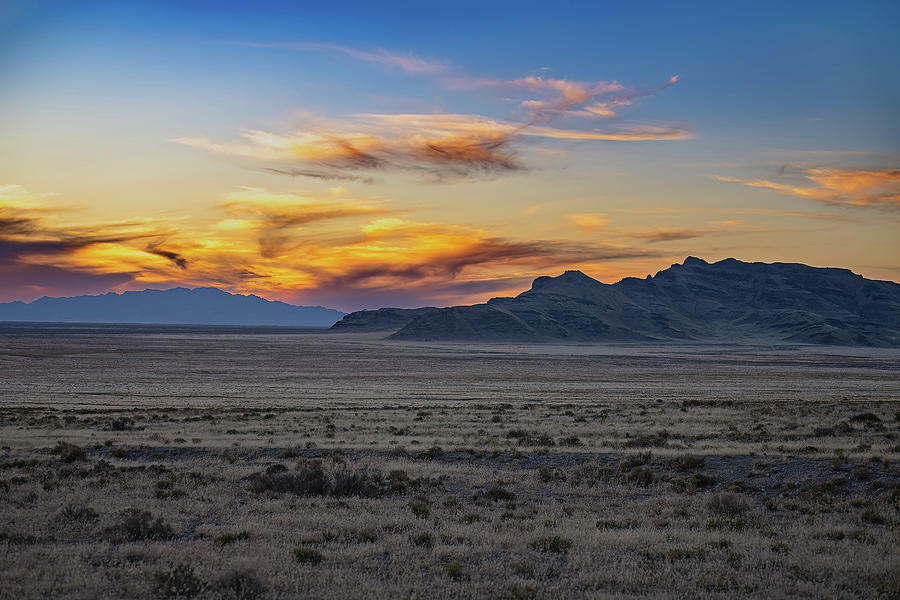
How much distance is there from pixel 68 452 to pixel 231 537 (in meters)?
12.9

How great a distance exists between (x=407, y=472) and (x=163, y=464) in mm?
8041

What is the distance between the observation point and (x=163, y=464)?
20453 mm

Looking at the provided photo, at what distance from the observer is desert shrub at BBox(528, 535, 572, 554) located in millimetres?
11477

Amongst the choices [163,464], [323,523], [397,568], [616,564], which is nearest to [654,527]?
[616,564]

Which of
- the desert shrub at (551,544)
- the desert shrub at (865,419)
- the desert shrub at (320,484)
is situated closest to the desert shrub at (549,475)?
the desert shrub at (320,484)

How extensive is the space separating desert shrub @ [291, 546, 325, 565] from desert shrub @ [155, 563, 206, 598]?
1.77 m

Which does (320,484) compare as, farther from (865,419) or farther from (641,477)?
(865,419)

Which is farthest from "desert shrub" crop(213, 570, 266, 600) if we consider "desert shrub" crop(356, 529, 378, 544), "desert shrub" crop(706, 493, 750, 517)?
"desert shrub" crop(706, 493, 750, 517)

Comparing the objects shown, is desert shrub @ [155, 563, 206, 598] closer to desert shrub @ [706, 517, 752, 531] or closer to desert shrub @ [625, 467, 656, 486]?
desert shrub @ [706, 517, 752, 531]

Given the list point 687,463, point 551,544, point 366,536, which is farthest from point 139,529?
point 687,463

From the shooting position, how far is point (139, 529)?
1207 cm

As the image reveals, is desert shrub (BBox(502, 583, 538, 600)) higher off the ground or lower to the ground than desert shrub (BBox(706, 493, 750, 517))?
higher

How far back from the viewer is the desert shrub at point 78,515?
13117mm

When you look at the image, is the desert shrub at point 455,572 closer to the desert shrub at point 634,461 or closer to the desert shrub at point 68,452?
the desert shrub at point 634,461
